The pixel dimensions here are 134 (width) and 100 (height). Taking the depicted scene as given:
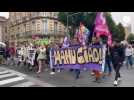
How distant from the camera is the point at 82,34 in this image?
12172 mm

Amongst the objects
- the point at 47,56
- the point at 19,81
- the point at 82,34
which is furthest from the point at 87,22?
the point at 19,81

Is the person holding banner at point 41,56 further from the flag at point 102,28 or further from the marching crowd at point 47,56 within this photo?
the flag at point 102,28

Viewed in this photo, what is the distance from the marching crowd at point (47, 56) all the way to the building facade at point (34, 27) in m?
0.90

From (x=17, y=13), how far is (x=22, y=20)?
1083mm

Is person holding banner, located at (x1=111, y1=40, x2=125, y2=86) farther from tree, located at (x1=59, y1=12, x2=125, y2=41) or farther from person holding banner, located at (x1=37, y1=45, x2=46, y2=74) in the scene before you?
person holding banner, located at (x1=37, y1=45, x2=46, y2=74)

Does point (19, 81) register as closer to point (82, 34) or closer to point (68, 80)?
point (68, 80)

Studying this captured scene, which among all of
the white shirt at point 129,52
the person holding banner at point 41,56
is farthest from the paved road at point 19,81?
the white shirt at point 129,52

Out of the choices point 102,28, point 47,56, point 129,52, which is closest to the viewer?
point 102,28

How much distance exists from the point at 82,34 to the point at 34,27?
7.13ft
